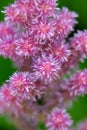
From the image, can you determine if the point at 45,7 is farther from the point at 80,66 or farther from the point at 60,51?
the point at 80,66

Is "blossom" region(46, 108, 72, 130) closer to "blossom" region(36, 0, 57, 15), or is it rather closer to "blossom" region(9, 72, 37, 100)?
"blossom" region(9, 72, 37, 100)

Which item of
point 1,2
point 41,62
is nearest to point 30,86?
point 41,62

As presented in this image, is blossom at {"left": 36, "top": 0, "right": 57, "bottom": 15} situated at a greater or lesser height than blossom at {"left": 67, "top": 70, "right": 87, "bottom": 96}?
greater

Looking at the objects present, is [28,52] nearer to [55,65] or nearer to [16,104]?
[55,65]

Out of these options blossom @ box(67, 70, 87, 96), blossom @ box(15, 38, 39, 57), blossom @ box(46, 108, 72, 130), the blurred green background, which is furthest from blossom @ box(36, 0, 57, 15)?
the blurred green background

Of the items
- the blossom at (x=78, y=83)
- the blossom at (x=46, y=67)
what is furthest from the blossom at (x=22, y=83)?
the blossom at (x=78, y=83)

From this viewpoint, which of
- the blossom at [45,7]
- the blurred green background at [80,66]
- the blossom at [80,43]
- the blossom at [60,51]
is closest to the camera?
the blossom at [45,7]

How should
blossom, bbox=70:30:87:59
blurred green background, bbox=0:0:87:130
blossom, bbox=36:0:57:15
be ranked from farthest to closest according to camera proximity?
blurred green background, bbox=0:0:87:130, blossom, bbox=70:30:87:59, blossom, bbox=36:0:57:15

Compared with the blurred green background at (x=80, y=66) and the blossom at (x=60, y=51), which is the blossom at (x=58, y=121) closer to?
the blossom at (x=60, y=51)

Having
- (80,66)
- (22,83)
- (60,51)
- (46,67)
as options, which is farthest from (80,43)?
(80,66)
